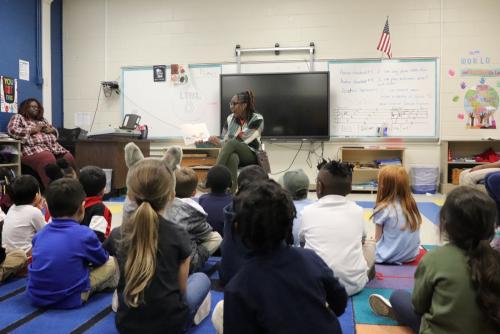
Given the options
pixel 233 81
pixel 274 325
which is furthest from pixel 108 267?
pixel 233 81

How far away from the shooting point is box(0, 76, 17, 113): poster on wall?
194 inches

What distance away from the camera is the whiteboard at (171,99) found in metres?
5.74

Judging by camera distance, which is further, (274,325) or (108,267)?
(108,267)

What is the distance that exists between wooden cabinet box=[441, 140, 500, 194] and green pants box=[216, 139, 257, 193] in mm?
3026

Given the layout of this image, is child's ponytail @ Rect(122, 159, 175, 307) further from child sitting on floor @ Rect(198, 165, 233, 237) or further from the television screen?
the television screen

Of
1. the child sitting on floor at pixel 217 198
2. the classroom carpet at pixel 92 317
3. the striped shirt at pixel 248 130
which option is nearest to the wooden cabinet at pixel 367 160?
the striped shirt at pixel 248 130

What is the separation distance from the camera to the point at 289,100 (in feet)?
17.8

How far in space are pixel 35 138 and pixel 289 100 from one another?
3118 mm

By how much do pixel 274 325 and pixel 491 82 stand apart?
5408mm

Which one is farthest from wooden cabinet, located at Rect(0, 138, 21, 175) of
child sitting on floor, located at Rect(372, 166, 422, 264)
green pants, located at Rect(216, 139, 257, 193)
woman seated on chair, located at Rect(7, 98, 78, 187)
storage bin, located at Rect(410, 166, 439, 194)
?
storage bin, located at Rect(410, 166, 439, 194)

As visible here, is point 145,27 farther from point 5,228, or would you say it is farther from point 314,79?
point 5,228

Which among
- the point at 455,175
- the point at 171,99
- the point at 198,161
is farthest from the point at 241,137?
the point at 455,175

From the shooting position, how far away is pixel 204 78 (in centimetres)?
575

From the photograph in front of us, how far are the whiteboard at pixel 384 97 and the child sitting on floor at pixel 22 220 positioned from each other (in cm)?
409
